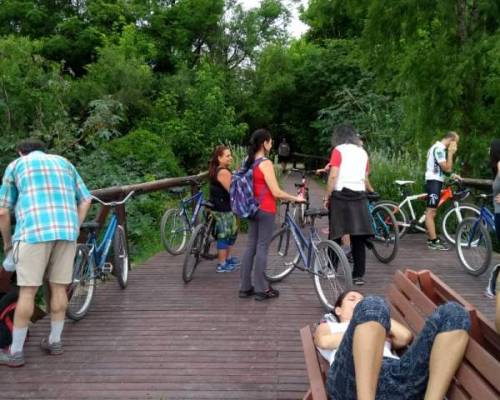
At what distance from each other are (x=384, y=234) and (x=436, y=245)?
1.25 meters

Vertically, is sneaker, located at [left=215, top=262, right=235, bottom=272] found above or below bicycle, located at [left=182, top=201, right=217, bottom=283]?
below

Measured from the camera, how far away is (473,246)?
7078 mm

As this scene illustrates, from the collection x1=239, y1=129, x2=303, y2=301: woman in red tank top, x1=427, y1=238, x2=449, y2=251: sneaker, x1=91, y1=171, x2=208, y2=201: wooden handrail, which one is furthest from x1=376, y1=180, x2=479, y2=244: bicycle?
x1=91, y1=171, x2=208, y2=201: wooden handrail

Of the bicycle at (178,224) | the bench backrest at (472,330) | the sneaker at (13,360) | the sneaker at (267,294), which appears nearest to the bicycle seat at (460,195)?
the bicycle at (178,224)

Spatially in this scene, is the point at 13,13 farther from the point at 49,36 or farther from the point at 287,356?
the point at 287,356

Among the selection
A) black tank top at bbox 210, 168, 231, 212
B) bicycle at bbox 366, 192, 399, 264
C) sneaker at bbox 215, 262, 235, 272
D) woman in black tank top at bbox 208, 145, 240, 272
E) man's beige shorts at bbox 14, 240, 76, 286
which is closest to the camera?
man's beige shorts at bbox 14, 240, 76, 286

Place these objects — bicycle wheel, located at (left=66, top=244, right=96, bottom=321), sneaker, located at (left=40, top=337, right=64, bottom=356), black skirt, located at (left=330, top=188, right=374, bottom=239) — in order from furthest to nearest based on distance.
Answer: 1. black skirt, located at (left=330, top=188, right=374, bottom=239)
2. bicycle wheel, located at (left=66, top=244, right=96, bottom=321)
3. sneaker, located at (left=40, top=337, right=64, bottom=356)

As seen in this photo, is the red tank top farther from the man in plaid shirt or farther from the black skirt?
the man in plaid shirt

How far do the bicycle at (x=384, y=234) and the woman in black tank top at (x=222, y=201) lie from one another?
180 centimetres

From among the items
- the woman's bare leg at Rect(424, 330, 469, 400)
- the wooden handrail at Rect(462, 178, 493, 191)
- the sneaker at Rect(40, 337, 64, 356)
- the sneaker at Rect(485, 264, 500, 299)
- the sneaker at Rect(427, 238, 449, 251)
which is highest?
the wooden handrail at Rect(462, 178, 493, 191)

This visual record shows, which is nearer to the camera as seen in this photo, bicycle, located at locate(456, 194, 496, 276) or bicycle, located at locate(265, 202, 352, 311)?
bicycle, located at locate(265, 202, 352, 311)

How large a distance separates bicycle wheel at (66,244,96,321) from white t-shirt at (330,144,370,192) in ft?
8.58

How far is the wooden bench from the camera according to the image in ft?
7.95

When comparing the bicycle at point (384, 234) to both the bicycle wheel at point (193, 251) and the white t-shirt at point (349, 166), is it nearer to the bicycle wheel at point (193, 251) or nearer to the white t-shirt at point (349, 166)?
the white t-shirt at point (349, 166)
